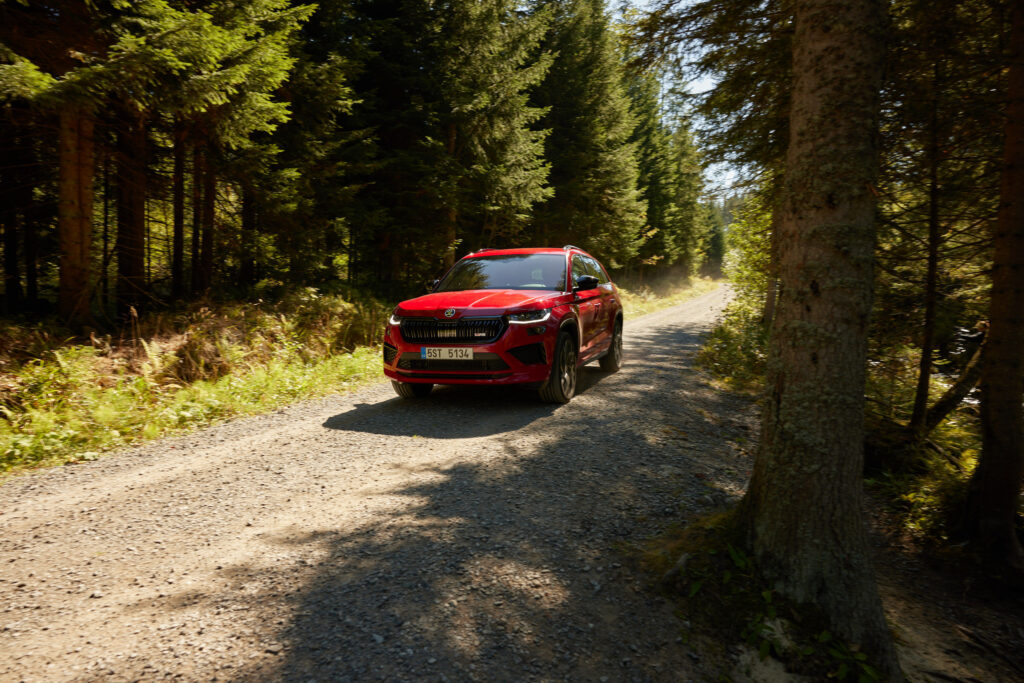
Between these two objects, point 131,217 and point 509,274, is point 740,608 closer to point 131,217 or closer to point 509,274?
point 509,274

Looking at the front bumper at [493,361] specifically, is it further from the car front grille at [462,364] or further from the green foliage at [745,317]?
the green foliage at [745,317]

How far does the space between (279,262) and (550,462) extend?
8450 mm

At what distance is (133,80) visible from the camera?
6.52 metres

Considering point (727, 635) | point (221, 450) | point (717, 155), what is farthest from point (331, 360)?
point (727, 635)

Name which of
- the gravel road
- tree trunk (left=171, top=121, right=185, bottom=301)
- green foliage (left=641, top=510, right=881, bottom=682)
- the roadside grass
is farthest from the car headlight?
the roadside grass

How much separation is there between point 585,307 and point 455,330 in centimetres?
225

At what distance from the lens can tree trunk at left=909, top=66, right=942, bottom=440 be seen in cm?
479

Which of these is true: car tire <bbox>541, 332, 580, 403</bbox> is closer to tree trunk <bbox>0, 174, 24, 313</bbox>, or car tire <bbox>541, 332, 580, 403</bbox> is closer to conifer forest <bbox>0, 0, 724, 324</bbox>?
conifer forest <bbox>0, 0, 724, 324</bbox>

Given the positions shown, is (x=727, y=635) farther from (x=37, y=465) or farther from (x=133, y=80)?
(x=133, y=80)

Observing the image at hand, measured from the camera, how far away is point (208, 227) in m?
10.3

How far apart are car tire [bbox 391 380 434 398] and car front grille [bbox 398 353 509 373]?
578 mm

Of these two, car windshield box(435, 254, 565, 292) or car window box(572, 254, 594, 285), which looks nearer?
car windshield box(435, 254, 565, 292)

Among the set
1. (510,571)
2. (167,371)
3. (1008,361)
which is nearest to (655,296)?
(167,371)

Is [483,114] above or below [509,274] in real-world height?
above
